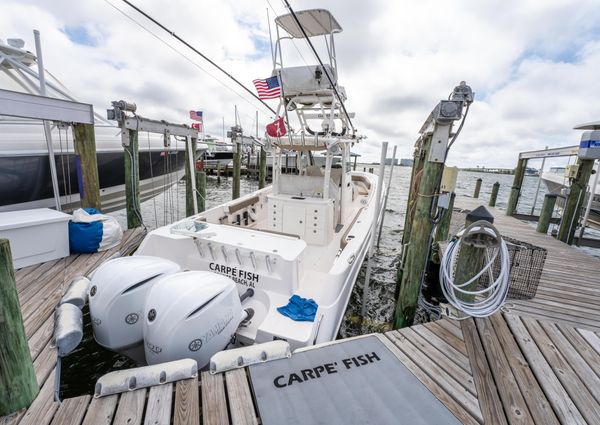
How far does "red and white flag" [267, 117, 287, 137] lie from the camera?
4.72 m

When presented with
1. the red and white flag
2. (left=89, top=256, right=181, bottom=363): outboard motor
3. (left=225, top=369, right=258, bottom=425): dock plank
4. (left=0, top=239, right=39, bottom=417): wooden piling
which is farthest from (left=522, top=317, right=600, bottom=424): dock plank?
the red and white flag

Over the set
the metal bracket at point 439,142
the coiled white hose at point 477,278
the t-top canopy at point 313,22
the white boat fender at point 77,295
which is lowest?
the white boat fender at point 77,295

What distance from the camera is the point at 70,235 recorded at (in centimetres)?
393

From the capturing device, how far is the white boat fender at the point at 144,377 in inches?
69.5

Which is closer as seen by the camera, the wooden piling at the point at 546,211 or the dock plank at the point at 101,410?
the dock plank at the point at 101,410

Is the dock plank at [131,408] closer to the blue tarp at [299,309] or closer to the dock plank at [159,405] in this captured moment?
the dock plank at [159,405]

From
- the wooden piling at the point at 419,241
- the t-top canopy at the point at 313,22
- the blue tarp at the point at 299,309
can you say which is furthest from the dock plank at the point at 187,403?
the t-top canopy at the point at 313,22

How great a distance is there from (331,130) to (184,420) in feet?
14.7

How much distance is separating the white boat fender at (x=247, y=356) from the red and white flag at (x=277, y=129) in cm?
353

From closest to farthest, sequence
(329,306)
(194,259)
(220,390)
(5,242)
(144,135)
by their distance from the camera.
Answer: (5,242) < (220,390) < (329,306) < (194,259) < (144,135)

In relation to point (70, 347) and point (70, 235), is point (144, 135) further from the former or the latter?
point (70, 347)

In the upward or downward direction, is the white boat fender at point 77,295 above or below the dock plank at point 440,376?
above

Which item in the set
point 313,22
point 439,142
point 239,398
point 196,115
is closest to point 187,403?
point 239,398

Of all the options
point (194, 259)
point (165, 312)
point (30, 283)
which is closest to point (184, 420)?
point (165, 312)
